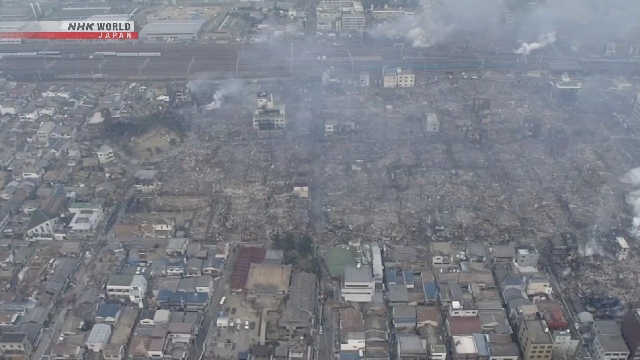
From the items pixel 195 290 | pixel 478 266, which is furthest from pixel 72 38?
pixel 478 266

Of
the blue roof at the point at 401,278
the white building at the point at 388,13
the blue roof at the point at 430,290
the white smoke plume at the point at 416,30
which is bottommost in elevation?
the blue roof at the point at 430,290

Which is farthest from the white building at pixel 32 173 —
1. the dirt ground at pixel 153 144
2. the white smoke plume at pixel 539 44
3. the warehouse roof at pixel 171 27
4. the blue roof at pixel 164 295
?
the white smoke plume at pixel 539 44

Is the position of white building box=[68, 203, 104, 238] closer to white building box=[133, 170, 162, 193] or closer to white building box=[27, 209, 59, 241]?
white building box=[27, 209, 59, 241]

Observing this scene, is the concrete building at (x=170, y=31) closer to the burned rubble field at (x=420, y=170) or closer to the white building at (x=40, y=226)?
the burned rubble field at (x=420, y=170)

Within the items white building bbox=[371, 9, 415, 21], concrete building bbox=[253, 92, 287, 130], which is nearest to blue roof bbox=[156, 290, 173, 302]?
concrete building bbox=[253, 92, 287, 130]

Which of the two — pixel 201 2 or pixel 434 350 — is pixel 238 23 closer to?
pixel 201 2

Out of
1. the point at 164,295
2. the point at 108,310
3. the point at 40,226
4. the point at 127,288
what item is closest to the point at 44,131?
the point at 40,226

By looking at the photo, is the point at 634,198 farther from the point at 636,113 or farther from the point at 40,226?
the point at 40,226
